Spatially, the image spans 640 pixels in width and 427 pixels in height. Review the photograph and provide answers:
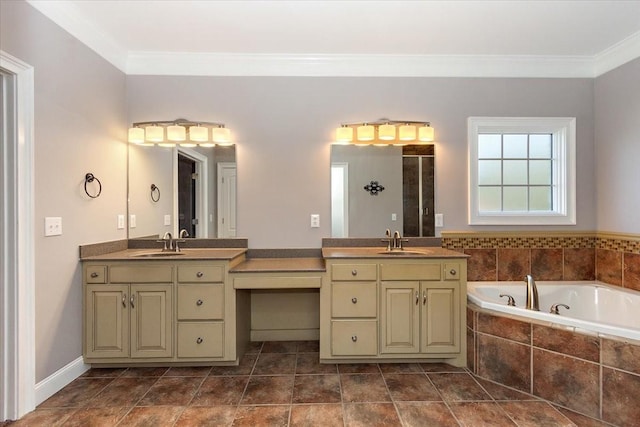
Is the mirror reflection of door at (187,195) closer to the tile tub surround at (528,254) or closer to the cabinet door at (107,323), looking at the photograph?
the cabinet door at (107,323)

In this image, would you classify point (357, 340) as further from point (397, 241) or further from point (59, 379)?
point (59, 379)

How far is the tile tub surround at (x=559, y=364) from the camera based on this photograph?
1.90m

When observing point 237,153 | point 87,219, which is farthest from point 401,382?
point 87,219

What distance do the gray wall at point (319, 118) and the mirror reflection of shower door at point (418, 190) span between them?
91 mm

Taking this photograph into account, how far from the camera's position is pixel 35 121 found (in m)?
2.12

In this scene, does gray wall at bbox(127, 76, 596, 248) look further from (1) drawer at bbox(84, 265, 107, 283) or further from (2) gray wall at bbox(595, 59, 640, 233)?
(1) drawer at bbox(84, 265, 107, 283)

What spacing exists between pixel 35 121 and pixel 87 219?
29.6 inches

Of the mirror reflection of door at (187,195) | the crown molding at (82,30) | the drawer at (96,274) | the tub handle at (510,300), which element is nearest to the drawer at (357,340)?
the tub handle at (510,300)

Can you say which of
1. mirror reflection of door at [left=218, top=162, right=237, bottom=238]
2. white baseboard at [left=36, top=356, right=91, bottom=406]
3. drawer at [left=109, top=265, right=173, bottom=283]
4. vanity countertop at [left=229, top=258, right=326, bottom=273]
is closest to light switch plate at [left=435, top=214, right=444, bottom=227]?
vanity countertop at [left=229, top=258, right=326, bottom=273]

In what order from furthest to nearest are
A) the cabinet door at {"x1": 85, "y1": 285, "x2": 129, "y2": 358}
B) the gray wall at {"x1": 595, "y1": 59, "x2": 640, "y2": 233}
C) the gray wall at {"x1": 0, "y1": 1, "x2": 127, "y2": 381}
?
1. the gray wall at {"x1": 595, "y1": 59, "x2": 640, "y2": 233}
2. the cabinet door at {"x1": 85, "y1": 285, "x2": 129, "y2": 358}
3. the gray wall at {"x1": 0, "y1": 1, "x2": 127, "y2": 381}

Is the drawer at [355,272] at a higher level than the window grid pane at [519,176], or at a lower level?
lower

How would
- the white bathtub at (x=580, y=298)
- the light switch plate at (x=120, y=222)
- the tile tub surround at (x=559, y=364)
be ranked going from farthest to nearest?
the light switch plate at (x=120, y=222), the white bathtub at (x=580, y=298), the tile tub surround at (x=559, y=364)

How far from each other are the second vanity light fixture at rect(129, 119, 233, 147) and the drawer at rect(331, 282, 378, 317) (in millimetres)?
1621

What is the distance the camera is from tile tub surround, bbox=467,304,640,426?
190 cm
